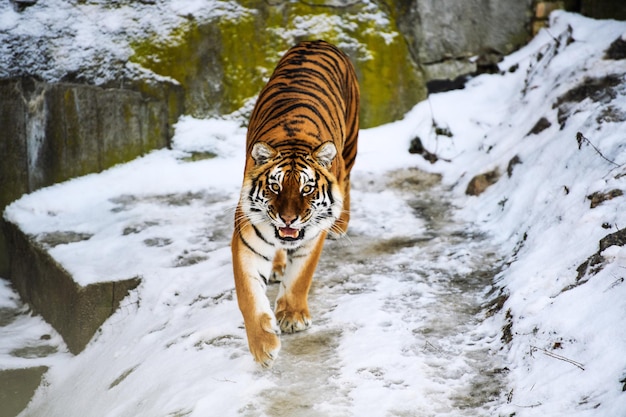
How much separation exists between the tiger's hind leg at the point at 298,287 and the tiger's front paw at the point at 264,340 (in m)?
0.36

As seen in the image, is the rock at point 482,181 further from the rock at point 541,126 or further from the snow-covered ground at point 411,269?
the rock at point 541,126

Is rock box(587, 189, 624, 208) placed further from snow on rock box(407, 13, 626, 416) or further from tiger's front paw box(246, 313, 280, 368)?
tiger's front paw box(246, 313, 280, 368)

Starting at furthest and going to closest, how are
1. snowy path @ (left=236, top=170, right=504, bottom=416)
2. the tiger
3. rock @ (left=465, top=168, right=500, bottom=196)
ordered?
rock @ (left=465, top=168, right=500, bottom=196) → the tiger → snowy path @ (left=236, top=170, right=504, bottom=416)

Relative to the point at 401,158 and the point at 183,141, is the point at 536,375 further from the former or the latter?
the point at 183,141

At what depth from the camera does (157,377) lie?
12.9 ft

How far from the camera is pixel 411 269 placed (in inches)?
185

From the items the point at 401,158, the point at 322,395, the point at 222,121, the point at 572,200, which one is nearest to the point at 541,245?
the point at 572,200

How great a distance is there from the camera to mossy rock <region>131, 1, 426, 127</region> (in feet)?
23.2

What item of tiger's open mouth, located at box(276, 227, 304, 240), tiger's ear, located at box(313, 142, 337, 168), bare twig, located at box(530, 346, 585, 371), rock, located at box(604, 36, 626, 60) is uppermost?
rock, located at box(604, 36, 626, 60)

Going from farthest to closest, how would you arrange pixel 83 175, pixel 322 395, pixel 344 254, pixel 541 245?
pixel 83 175 → pixel 344 254 → pixel 541 245 → pixel 322 395

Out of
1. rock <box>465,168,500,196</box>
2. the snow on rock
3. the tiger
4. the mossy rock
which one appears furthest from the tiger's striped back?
the mossy rock

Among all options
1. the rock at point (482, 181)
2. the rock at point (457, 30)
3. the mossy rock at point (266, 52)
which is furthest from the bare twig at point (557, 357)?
the rock at point (457, 30)

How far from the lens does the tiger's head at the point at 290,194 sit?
363cm

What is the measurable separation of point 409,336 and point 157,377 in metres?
1.23
